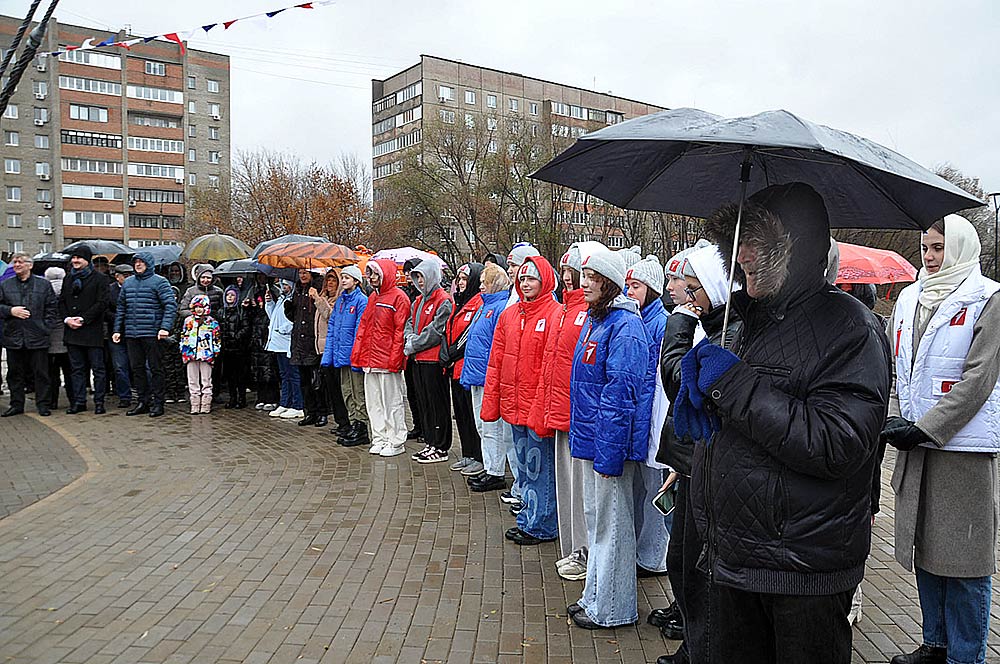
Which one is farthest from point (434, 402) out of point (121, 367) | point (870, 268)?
point (870, 268)

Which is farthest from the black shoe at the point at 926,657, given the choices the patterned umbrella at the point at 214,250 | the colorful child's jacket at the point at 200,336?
the patterned umbrella at the point at 214,250

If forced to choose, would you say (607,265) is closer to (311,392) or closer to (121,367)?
(311,392)

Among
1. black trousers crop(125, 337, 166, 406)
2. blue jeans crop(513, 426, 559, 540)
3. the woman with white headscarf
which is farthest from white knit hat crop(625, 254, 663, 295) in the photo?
black trousers crop(125, 337, 166, 406)

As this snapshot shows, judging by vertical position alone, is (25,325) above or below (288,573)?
above

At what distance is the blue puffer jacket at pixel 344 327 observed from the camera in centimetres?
960

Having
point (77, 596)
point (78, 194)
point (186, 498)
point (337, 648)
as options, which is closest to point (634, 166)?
point (337, 648)

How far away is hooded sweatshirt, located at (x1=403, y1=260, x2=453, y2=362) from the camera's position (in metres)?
8.41

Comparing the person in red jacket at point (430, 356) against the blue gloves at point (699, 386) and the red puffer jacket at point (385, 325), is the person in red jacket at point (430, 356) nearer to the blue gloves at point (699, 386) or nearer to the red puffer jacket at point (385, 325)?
the red puffer jacket at point (385, 325)

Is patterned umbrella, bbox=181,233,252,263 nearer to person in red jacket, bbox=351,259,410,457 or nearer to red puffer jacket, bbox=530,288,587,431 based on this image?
person in red jacket, bbox=351,259,410,457

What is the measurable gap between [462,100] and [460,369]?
60195 millimetres

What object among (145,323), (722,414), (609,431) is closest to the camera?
(722,414)

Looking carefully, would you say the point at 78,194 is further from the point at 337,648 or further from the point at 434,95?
the point at 337,648

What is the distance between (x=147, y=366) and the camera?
11625 millimetres

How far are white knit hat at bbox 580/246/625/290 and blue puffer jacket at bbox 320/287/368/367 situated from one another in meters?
5.35
